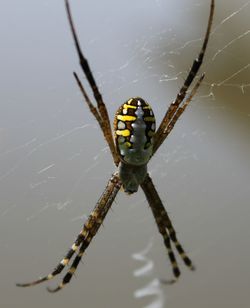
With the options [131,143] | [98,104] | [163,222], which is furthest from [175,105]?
[163,222]

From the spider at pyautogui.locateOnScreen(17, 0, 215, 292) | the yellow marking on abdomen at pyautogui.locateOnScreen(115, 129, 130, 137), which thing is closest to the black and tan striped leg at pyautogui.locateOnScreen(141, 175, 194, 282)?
the spider at pyautogui.locateOnScreen(17, 0, 215, 292)

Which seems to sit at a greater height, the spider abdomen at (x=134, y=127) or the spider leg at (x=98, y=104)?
the spider leg at (x=98, y=104)

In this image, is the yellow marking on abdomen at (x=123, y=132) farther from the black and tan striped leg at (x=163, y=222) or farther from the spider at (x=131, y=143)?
the black and tan striped leg at (x=163, y=222)

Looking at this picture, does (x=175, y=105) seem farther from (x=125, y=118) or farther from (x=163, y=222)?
(x=163, y=222)

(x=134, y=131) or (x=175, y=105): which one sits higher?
(x=175, y=105)

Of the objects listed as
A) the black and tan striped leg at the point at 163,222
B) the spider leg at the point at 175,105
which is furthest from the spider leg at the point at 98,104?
the black and tan striped leg at the point at 163,222

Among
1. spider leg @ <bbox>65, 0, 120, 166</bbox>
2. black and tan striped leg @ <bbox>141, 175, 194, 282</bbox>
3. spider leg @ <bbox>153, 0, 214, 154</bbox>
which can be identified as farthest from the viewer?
black and tan striped leg @ <bbox>141, 175, 194, 282</bbox>

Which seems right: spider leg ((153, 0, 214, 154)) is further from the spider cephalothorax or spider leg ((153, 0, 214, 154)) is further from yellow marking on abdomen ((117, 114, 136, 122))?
yellow marking on abdomen ((117, 114, 136, 122))
